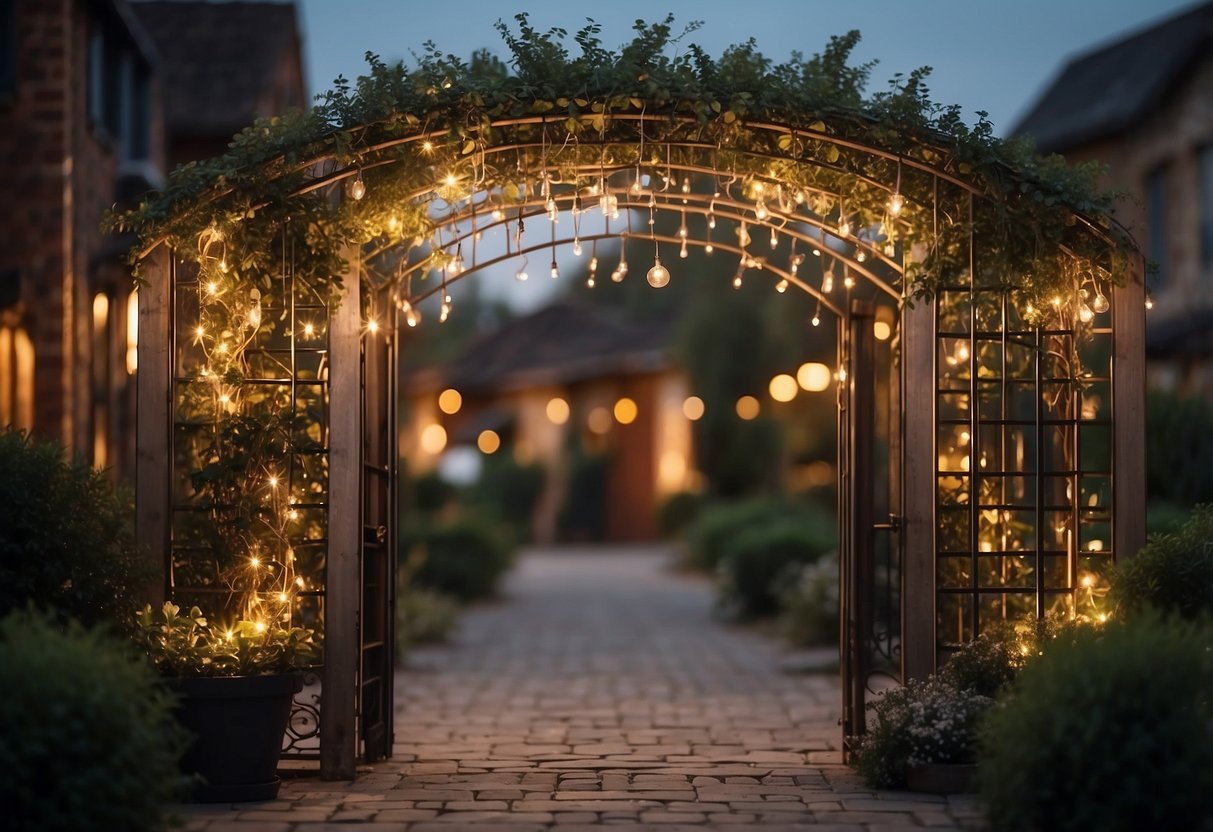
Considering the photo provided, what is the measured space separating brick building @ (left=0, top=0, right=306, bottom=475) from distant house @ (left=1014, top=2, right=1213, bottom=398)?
11.3 metres

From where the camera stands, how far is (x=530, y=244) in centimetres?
823

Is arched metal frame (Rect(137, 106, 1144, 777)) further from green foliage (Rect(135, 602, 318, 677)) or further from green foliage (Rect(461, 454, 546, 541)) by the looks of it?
green foliage (Rect(461, 454, 546, 541))

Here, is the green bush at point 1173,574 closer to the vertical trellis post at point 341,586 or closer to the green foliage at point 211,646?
the vertical trellis post at point 341,586

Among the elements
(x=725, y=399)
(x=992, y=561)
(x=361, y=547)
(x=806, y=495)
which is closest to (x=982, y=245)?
(x=992, y=561)

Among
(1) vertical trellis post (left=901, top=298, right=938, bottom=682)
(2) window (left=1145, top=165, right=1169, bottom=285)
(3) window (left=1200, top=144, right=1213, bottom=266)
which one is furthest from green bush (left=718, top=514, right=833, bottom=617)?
(1) vertical trellis post (left=901, top=298, right=938, bottom=682)

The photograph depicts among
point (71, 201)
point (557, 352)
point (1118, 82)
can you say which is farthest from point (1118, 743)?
point (557, 352)

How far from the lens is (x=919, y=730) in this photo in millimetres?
6789

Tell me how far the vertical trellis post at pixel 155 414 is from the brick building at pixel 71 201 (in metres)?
4.81

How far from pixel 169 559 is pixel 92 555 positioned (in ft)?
1.70

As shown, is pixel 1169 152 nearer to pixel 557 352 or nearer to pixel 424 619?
pixel 424 619

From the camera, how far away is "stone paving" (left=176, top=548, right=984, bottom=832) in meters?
6.23

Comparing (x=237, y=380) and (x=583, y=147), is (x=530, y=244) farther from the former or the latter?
(x=237, y=380)

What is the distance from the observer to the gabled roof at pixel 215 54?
60.6 feet

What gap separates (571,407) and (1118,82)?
19191mm
